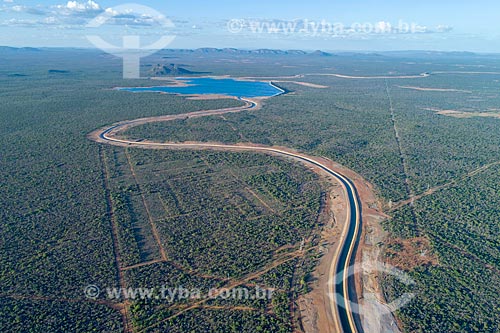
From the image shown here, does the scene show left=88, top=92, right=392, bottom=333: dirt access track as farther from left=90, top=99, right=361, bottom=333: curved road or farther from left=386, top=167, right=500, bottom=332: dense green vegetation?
left=386, top=167, right=500, bottom=332: dense green vegetation

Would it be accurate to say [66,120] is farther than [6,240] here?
Yes

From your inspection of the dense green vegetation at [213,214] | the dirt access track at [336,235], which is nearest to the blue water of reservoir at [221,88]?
the dense green vegetation at [213,214]

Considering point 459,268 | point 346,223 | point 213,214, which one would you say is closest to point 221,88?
point 213,214

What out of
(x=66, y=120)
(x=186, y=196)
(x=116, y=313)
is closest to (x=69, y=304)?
(x=116, y=313)

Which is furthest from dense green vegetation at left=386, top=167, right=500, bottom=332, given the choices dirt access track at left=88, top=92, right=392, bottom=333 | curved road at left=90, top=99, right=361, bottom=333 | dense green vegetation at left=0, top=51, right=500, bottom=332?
curved road at left=90, top=99, right=361, bottom=333

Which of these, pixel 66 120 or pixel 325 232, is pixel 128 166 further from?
pixel 66 120

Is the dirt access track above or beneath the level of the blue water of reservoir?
beneath

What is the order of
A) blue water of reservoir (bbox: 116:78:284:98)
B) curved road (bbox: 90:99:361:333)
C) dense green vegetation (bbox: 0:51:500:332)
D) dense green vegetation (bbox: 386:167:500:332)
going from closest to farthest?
dense green vegetation (bbox: 386:167:500:332)
dense green vegetation (bbox: 0:51:500:332)
curved road (bbox: 90:99:361:333)
blue water of reservoir (bbox: 116:78:284:98)
